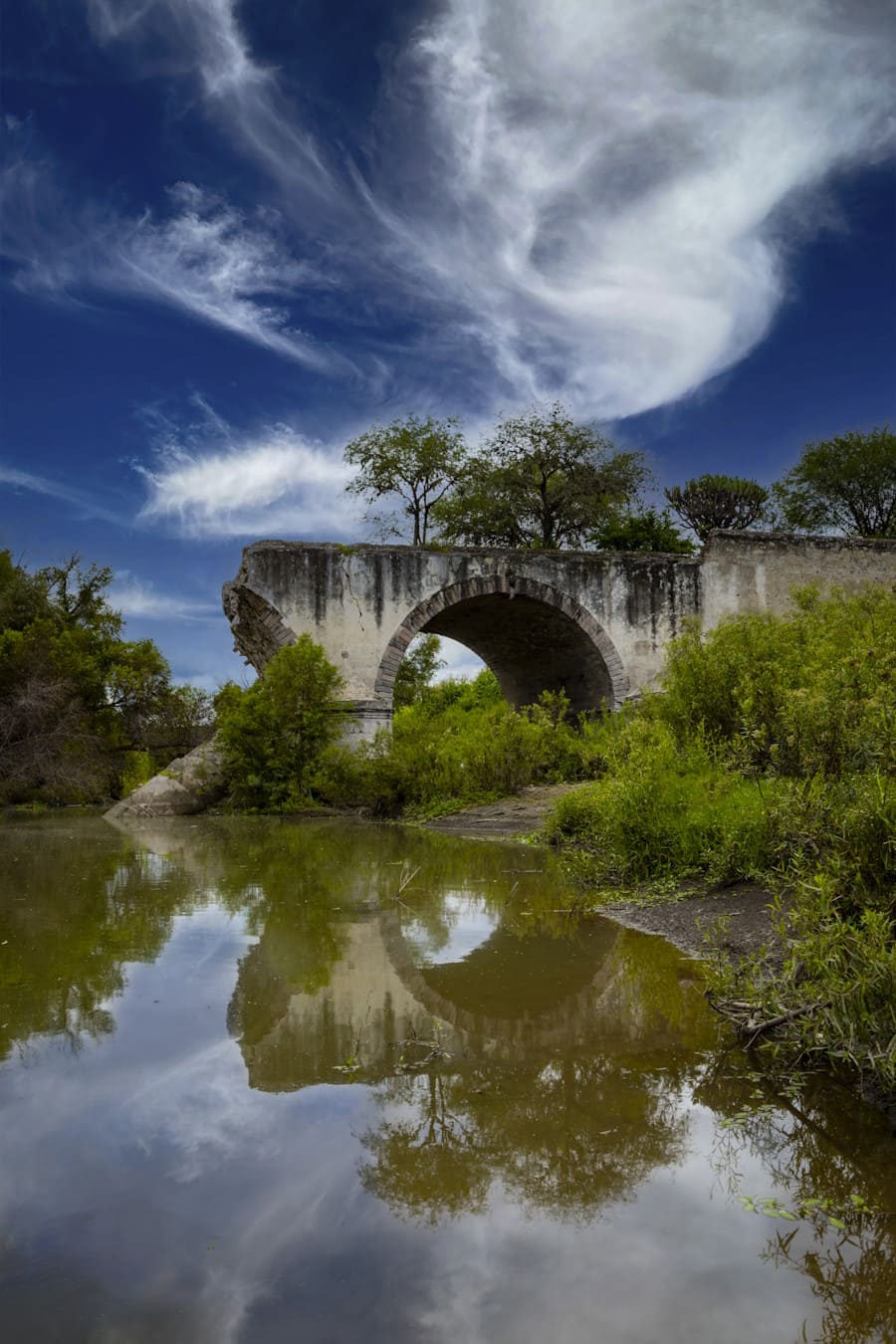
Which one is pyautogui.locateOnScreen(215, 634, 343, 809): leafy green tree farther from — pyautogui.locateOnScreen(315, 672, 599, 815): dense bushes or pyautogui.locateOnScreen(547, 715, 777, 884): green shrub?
pyautogui.locateOnScreen(547, 715, 777, 884): green shrub

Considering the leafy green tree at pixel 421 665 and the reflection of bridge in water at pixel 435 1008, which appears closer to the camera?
the reflection of bridge in water at pixel 435 1008

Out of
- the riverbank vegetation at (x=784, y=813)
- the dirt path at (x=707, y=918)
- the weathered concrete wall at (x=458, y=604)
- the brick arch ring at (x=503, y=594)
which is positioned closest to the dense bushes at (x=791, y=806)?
the riverbank vegetation at (x=784, y=813)

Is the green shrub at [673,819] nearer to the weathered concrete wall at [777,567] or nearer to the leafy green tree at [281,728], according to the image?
the leafy green tree at [281,728]

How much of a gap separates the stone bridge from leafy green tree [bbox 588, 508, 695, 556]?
7.02 m

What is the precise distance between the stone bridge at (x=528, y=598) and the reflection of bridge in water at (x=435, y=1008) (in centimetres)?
1142

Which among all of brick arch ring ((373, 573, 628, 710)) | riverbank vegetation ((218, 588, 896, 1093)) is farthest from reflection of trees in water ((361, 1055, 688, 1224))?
brick arch ring ((373, 573, 628, 710))

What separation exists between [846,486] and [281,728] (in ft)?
69.6

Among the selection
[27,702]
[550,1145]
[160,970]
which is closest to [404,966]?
[160,970]

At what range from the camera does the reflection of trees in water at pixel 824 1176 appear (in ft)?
6.05

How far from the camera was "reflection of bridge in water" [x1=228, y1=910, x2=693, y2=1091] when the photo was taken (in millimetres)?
3158

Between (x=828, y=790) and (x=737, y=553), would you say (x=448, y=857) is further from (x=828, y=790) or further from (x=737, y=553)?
(x=737, y=553)

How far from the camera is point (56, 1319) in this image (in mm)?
1750

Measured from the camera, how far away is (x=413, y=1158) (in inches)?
94.5

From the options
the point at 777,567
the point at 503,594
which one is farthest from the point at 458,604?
the point at 777,567
